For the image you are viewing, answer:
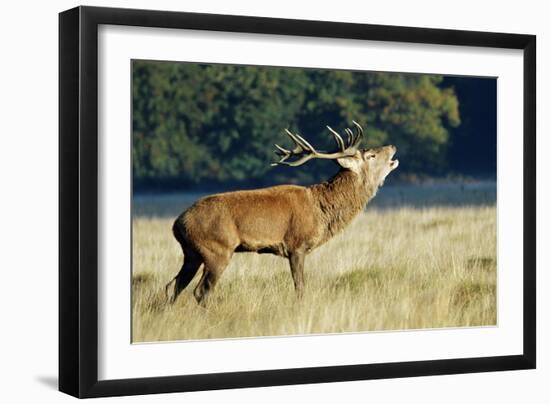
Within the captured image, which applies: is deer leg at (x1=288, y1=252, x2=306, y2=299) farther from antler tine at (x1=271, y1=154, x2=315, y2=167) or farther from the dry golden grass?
antler tine at (x1=271, y1=154, x2=315, y2=167)

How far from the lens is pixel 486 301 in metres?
12.5

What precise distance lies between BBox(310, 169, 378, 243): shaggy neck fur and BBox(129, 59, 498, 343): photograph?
12 mm

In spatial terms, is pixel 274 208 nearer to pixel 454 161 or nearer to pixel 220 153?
pixel 220 153

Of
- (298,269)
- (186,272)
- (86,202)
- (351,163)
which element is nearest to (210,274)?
(186,272)

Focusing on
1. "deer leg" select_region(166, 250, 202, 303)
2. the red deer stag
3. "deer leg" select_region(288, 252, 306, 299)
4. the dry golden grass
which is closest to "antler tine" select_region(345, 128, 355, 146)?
the red deer stag

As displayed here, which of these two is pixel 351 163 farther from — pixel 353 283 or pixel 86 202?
pixel 86 202

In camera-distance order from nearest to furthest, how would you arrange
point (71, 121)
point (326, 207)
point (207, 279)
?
point (71, 121)
point (207, 279)
point (326, 207)

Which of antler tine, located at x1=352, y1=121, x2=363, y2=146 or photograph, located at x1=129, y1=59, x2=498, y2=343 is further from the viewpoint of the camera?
antler tine, located at x1=352, y1=121, x2=363, y2=146

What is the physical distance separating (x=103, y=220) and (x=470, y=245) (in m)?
3.54

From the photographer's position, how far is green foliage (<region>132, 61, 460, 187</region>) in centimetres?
1120

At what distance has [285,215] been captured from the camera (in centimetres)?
1223

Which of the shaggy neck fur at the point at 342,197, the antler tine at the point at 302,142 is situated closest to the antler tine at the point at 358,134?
the shaggy neck fur at the point at 342,197

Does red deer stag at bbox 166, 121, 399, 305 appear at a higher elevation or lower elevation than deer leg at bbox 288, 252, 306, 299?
higher

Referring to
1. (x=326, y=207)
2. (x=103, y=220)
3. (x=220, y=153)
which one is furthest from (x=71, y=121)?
(x=326, y=207)
